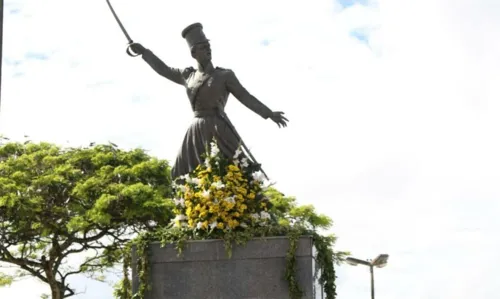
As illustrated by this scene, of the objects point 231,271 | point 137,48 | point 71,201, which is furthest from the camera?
point 71,201

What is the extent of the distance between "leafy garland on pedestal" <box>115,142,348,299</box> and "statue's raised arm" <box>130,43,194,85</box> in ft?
4.55

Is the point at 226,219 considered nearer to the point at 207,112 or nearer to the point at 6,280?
the point at 207,112

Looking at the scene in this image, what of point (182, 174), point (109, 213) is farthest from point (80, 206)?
point (182, 174)

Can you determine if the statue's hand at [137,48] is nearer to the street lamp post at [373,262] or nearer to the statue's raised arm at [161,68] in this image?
the statue's raised arm at [161,68]

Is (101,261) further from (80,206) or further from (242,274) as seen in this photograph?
(242,274)

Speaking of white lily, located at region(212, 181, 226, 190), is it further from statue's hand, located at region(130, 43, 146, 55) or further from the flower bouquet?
statue's hand, located at region(130, 43, 146, 55)

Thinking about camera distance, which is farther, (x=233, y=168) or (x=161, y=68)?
(x=161, y=68)

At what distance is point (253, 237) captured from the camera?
41.2 ft

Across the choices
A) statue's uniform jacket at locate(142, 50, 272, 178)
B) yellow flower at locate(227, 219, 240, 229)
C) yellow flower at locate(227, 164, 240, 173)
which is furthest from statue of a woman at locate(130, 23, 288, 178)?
yellow flower at locate(227, 219, 240, 229)

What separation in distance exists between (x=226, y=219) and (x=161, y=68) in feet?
9.33

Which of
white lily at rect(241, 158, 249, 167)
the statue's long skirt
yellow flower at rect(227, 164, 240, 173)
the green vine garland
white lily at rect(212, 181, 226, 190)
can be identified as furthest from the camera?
the statue's long skirt

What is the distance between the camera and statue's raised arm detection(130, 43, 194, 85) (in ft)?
46.4

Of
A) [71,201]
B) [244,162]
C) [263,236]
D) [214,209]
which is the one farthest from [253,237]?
[71,201]

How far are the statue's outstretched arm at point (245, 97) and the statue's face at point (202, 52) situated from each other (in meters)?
0.39
